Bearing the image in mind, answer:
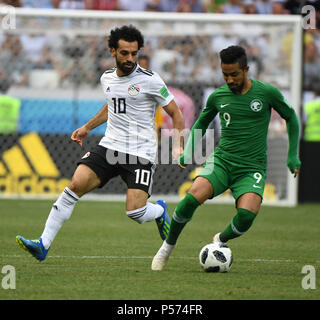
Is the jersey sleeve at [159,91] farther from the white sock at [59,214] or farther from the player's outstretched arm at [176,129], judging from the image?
the white sock at [59,214]

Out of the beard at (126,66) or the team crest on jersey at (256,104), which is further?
the beard at (126,66)

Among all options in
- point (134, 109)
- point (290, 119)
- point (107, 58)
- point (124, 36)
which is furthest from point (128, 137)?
point (107, 58)

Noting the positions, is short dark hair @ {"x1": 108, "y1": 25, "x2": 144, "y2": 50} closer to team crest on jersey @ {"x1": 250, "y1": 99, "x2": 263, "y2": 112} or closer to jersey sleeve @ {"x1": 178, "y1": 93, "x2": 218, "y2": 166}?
jersey sleeve @ {"x1": 178, "y1": 93, "x2": 218, "y2": 166}

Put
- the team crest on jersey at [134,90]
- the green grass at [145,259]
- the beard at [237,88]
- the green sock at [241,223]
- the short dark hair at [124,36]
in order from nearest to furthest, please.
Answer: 1. the green grass at [145,259]
2. the green sock at [241,223]
3. the beard at [237,88]
4. the short dark hair at [124,36]
5. the team crest on jersey at [134,90]

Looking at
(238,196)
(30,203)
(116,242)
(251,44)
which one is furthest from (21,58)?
(238,196)

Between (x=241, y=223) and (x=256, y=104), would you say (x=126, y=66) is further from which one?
(x=241, y=223)

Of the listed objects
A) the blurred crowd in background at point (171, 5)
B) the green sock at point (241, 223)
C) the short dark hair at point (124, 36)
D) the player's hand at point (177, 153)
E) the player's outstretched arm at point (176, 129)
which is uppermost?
the blurred crowd in background at point (171, 5)

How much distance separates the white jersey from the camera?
739 centimetres

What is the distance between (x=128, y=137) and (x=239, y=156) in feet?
3.44

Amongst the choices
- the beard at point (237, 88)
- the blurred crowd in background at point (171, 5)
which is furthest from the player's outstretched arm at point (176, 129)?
the blurred crowd in background at point (171, 5)

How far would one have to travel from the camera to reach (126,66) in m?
7.32

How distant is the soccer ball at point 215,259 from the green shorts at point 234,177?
0.48 meters

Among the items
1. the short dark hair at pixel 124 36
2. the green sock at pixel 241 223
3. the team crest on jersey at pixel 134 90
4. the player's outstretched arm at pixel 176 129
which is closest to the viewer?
the green sock at pixel 241 223

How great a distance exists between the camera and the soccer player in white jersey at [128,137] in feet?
23.7
